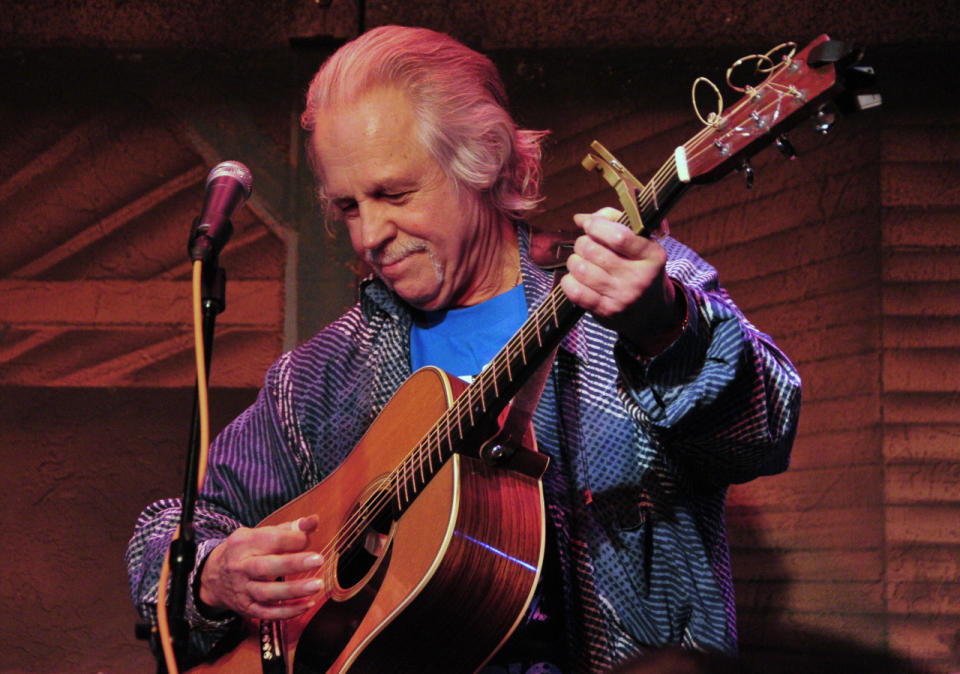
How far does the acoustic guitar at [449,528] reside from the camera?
178 cm

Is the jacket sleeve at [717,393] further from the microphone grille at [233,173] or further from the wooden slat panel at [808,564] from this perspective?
the wooden slat panel at [808,564]

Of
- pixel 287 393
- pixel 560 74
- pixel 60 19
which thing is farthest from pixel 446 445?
pixel 60 19

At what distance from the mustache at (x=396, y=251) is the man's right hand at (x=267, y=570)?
22.2 inches

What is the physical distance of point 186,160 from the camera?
3.47m

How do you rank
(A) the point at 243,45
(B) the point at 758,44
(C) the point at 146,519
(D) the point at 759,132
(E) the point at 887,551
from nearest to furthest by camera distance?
(D) the point at 759,132, (C) the point at 146,519, (E) the point at 887,551, (B) the point at 758,44, (A) the point at 243,45

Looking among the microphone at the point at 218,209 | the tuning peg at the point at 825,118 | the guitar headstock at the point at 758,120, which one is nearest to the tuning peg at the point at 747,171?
the guitar headstock at the point at 758,120

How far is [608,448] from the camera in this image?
2062mm

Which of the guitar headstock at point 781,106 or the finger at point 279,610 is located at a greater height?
the guitar headstock at point 781,106

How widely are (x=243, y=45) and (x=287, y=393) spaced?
147 cm

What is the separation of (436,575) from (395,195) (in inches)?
33.3

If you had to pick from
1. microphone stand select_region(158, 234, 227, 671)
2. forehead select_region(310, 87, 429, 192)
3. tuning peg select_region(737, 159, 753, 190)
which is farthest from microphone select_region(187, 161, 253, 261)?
tuning peg select_region(737, 159, 753, 190)

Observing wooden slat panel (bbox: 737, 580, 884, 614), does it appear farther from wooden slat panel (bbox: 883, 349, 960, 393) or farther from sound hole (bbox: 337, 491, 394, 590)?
sound hole (bbox: 337, 491, 394, 590)

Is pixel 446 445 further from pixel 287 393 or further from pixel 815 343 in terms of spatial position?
pixel 815 343

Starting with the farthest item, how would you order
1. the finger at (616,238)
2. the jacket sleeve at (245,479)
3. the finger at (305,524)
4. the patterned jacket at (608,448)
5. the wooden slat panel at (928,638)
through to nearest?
the wooden slat panel at (928,638) < the jacket sleeve at (245,479) < the finger at (305,524) < the patterned jacket at (608,448) < the finger at (616,238)
